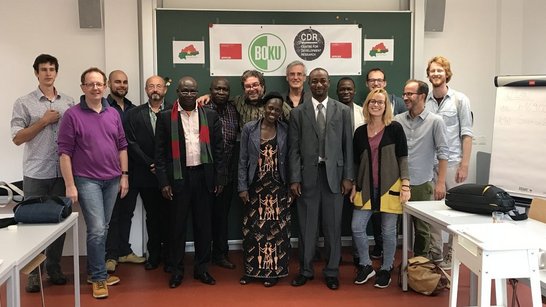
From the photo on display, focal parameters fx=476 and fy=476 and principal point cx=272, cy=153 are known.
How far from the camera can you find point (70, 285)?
152 inches

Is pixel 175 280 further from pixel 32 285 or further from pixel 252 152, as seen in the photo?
pixel 252 152

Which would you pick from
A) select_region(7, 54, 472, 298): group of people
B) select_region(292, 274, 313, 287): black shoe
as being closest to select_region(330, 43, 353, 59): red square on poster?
select_region(7, 54, 472, 298): group of people

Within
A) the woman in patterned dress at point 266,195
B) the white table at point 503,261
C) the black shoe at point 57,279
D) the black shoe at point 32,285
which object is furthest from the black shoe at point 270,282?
the white table at point 503,261

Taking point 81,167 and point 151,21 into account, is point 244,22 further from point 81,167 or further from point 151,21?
point 81,167

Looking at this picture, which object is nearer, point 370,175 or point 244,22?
point 370,175

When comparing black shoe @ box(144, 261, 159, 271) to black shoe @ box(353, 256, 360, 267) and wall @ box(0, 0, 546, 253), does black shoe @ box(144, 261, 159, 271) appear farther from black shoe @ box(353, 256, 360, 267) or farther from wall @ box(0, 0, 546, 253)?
black shoe @ box(353, 256, 360, 267)

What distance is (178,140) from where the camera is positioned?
370cm

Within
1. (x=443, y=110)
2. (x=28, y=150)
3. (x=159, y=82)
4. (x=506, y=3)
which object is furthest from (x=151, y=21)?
(x=506, y=3)

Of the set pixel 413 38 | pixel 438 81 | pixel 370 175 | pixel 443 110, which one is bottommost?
pixel 370 175

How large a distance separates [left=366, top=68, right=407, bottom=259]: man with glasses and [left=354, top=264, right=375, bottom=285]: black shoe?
0.72 metres

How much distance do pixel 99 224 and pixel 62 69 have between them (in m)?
1.95

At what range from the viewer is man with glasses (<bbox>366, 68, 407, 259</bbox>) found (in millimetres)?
4543

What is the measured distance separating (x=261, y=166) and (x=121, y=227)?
165cm

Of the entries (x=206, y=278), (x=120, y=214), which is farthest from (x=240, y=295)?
(x=120, y=214)
